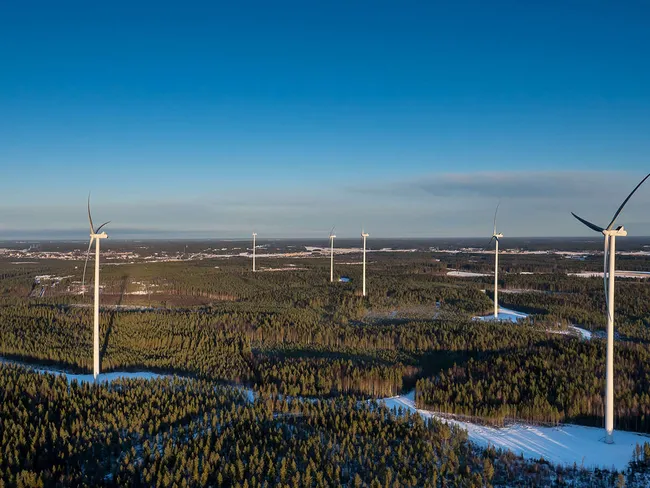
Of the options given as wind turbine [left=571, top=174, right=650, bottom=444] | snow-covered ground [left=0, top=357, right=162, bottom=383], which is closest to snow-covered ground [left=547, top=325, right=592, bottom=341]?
wind turbine [left=571, top=174, right=650, bottom=444]

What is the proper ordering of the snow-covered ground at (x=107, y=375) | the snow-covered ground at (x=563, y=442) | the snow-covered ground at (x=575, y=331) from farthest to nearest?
the snow-covered ground at (x=575, y=331)
the snow-covered ground at (x=107, y=375)
the snow-covered ground at (x=563, y=442)

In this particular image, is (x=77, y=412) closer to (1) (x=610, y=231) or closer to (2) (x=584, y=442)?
(2) (x=584, y=442)

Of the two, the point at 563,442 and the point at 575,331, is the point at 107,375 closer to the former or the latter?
the point at 563,442

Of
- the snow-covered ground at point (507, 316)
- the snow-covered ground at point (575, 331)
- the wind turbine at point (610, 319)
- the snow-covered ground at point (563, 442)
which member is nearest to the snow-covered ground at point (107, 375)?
the snow-covered ground at point (563, 442)

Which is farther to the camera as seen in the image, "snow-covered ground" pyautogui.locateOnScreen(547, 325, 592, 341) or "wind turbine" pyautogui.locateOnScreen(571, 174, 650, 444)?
"snow-covered ground" pyautogui.locateOnScreen(547, 325, 592, 341)

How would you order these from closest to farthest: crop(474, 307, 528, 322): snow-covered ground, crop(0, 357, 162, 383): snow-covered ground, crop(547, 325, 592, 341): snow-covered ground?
crop(0, 357, 162, 383): snow-covered ground → crop(547, 325, 592, 341): snow-covered ground → crop(474, 307, 528, 322): snow-covered ground

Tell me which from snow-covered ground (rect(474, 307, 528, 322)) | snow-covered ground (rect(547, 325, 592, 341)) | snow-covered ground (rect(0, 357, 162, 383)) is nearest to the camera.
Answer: snow-covered ground (rect(0, 357, 162, 383))

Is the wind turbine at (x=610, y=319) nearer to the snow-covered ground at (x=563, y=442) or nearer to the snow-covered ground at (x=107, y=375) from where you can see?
the snow-covered ground at (x=563, y=442)

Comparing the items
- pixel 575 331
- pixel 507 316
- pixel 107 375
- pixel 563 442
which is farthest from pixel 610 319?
pixel 507 316

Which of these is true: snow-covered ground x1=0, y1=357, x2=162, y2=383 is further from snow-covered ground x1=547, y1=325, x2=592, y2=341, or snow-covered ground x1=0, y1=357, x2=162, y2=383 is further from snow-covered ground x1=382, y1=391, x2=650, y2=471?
snow-covered ground x1=547, y1=325, x2=592, y2=341
